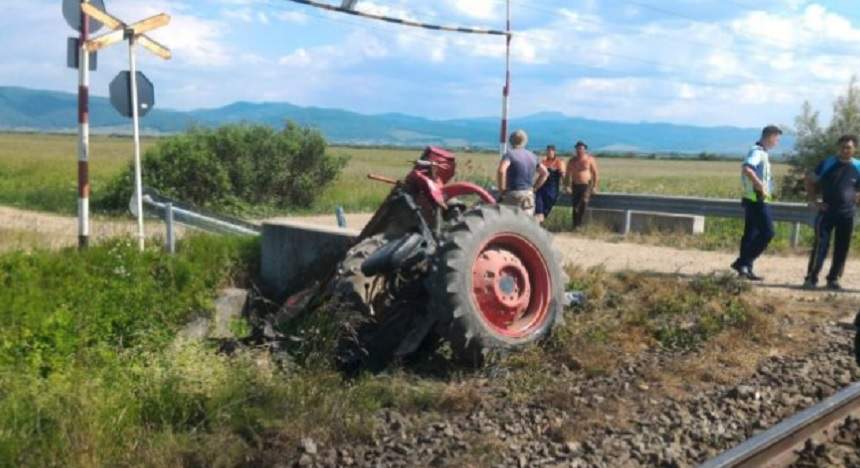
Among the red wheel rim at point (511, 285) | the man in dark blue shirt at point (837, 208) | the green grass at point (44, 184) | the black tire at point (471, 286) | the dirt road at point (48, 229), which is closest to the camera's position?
the black tire at point (471, 286)

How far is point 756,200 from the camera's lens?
1275 centimetres

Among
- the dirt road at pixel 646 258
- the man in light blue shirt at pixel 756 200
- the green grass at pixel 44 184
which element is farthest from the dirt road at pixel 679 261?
the green grass at pixel 44 184

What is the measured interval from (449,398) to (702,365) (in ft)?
8.07

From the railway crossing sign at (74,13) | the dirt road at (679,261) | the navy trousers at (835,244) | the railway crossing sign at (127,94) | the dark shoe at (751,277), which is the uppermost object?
the railway crossing sign at (74,13)

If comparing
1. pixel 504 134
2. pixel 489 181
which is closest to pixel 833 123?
pixel 489 181

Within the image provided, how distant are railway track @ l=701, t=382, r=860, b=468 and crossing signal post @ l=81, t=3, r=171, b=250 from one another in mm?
7893

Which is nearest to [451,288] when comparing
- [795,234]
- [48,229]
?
[795,234]

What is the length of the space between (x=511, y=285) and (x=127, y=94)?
6.84 metres

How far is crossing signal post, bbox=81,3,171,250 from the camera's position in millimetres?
12430

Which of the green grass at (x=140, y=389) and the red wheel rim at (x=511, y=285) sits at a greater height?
the red wheel rim at (x=511, y=285)

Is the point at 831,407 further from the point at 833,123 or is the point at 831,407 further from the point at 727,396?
the point at 833,123

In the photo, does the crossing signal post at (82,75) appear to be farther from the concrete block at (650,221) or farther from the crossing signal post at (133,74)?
the concrete block at (650,221)

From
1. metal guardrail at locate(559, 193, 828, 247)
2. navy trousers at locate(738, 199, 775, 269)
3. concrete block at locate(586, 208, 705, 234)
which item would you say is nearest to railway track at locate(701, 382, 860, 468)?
navy trousers at locate(738, 199, 775, 269)

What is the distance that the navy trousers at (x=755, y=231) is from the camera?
41.7ft
